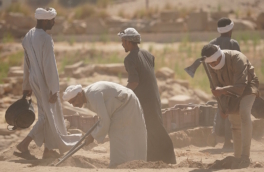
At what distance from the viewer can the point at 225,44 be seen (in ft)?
26.0

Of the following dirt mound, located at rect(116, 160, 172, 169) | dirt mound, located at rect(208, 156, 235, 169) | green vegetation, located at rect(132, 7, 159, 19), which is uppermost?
dirt mound, located at rect(116, 160, 172, 169)

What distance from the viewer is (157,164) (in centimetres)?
597

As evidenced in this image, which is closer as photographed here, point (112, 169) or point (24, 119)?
point (112, 169)

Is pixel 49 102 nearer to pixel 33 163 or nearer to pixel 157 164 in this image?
pixel 33 163

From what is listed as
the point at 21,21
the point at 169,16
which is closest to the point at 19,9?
the point at 21,21

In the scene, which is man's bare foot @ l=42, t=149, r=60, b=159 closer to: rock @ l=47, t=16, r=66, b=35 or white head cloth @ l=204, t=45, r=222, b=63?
white head cloth @ l=204, t=45, r=222, b=63

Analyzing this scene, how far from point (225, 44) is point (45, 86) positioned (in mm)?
2730

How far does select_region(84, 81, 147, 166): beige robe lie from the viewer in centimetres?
572

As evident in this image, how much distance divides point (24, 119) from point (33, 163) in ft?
2.76

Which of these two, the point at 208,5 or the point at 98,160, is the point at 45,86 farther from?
the point at 208,5

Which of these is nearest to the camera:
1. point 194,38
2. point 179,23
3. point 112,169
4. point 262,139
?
point 112,169

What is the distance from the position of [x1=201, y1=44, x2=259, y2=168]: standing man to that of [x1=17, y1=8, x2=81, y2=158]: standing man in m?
2.06

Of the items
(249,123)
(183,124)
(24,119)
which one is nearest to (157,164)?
(249,123)

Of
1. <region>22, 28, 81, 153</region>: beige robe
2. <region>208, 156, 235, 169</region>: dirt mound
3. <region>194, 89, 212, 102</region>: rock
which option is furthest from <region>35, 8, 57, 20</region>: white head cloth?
<region>194, 89, 212, 102</region>: rock
